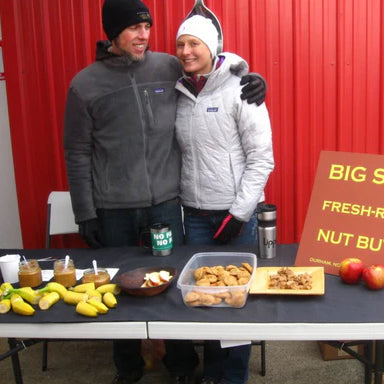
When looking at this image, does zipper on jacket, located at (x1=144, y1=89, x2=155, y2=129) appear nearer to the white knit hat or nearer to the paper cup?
the white knit hat

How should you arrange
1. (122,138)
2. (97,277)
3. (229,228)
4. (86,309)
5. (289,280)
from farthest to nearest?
(122,138)
(229,228)
(97,277)
(289,280)
(86,309)

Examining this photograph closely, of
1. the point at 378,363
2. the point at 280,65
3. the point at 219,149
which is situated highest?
the point at 280,65

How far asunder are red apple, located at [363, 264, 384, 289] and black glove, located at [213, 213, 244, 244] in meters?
0.70

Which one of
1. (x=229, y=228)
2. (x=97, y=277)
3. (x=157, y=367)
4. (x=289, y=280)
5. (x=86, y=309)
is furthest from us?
(x=157, y=367)

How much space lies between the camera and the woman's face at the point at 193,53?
2250mm

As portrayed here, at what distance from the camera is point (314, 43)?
2883 millimetres

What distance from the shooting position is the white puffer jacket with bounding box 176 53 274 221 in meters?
2.23

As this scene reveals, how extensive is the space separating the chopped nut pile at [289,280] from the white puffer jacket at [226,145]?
0.51 metres

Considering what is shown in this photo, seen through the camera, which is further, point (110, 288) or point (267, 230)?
point (267, 230)

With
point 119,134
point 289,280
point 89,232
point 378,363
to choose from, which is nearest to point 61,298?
point 89,232

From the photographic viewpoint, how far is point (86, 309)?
1.55m

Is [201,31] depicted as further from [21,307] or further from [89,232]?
[21,307]

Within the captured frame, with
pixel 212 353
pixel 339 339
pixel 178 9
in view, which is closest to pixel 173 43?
pixel 178 9

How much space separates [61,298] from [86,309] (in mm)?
213
